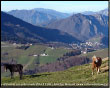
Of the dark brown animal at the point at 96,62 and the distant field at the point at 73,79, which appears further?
the dark brown animal at the point at 96,62

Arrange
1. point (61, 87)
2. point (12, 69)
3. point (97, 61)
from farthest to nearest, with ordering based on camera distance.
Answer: point (12, 69)
point (97, 61)
point (61, 87)

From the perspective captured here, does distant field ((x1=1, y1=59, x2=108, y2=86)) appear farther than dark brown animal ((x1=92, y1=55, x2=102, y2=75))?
No

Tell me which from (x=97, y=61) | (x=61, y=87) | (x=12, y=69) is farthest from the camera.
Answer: (x=12, y=69)

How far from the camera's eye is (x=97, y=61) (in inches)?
1140

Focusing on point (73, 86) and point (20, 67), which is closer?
point (73, 86)

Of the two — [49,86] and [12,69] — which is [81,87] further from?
[12,69]

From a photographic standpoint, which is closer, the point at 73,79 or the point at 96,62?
the point at 73,79

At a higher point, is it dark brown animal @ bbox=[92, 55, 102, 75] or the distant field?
dark brown animal @ bbox=[92, 55, 102, 75]

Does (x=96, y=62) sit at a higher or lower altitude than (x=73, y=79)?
higher

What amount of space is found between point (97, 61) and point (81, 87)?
14.1m

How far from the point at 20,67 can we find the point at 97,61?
38.6ft

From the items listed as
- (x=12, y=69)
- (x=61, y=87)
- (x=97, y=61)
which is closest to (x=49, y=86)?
(x=61, y=87)

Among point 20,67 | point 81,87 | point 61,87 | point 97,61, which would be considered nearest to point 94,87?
point 81,87

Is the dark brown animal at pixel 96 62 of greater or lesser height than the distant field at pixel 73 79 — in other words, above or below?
above
